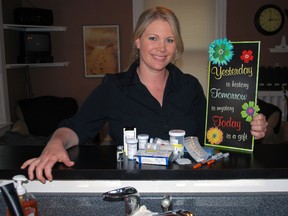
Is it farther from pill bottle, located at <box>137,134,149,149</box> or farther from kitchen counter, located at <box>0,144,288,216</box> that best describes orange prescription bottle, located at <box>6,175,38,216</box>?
pill bottle, located at <box>137,134,149,149</box>

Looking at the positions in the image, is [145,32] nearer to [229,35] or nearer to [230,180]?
[230,180]

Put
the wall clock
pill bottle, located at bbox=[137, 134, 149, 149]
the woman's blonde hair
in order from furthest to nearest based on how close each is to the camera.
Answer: the wall clock, the woman's blonde hair, pill bottle, located at bbox=[137, 134, 149, 149]

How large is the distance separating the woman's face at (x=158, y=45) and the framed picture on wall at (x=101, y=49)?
3368 millimetres

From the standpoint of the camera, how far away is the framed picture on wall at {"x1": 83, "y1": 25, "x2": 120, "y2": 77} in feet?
15.9

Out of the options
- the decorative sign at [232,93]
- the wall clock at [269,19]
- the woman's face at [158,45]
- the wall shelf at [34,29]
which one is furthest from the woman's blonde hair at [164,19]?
the wall clock at [269,19]

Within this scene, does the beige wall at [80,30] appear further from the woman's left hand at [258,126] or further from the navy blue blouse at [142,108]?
the woman's left hand at [258,126]

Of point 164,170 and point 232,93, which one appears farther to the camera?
point 232,93

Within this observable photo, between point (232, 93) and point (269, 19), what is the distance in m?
4.10

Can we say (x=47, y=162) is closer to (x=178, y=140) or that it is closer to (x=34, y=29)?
(x=178, y=140)

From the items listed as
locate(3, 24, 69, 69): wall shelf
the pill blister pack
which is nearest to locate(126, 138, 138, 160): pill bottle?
the pill blister pack

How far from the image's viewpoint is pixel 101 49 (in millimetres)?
4879

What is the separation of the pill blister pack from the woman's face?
1.80ft

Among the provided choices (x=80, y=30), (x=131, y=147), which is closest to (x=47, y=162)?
(x=131, y=147)

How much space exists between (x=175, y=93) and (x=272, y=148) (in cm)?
54
